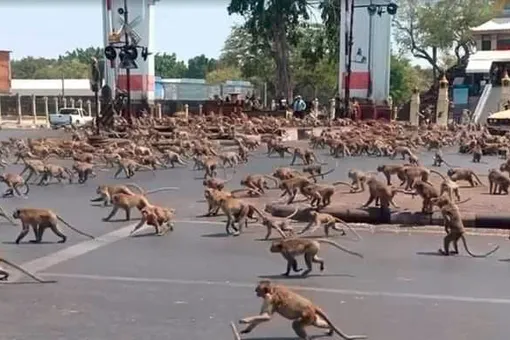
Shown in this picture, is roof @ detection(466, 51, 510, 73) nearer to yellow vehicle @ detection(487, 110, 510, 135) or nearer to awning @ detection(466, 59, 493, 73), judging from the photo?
awning @ detection(466, 59, 493, 73)

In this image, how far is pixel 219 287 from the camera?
8711mm

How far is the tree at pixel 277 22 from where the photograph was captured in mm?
60938

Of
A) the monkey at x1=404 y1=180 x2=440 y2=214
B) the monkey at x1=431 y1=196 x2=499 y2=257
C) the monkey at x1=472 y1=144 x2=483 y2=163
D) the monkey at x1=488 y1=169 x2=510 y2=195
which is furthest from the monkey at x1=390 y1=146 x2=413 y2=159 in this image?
the monkey at x1=431 y1=196 x2=499 y2=257

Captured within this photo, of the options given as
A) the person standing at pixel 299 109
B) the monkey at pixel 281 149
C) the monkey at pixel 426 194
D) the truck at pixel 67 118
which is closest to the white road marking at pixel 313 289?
the monkey at pixel 426 194

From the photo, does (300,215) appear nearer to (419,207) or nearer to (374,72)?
(419,207)

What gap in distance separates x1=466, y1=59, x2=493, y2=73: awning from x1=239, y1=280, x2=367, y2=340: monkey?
180 ft

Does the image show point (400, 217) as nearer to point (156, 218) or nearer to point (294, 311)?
point (156, 218)

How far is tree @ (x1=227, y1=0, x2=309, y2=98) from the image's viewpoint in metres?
60.9

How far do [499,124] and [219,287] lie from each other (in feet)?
95.6

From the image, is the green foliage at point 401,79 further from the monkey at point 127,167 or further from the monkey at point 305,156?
the monkey at point 127,167

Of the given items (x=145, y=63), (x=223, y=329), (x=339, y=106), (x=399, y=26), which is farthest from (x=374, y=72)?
(x=223, y=329)

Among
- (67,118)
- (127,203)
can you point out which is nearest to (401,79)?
(67,118)

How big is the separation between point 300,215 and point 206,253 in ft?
8.90

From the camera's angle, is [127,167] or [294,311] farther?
[127,167]
